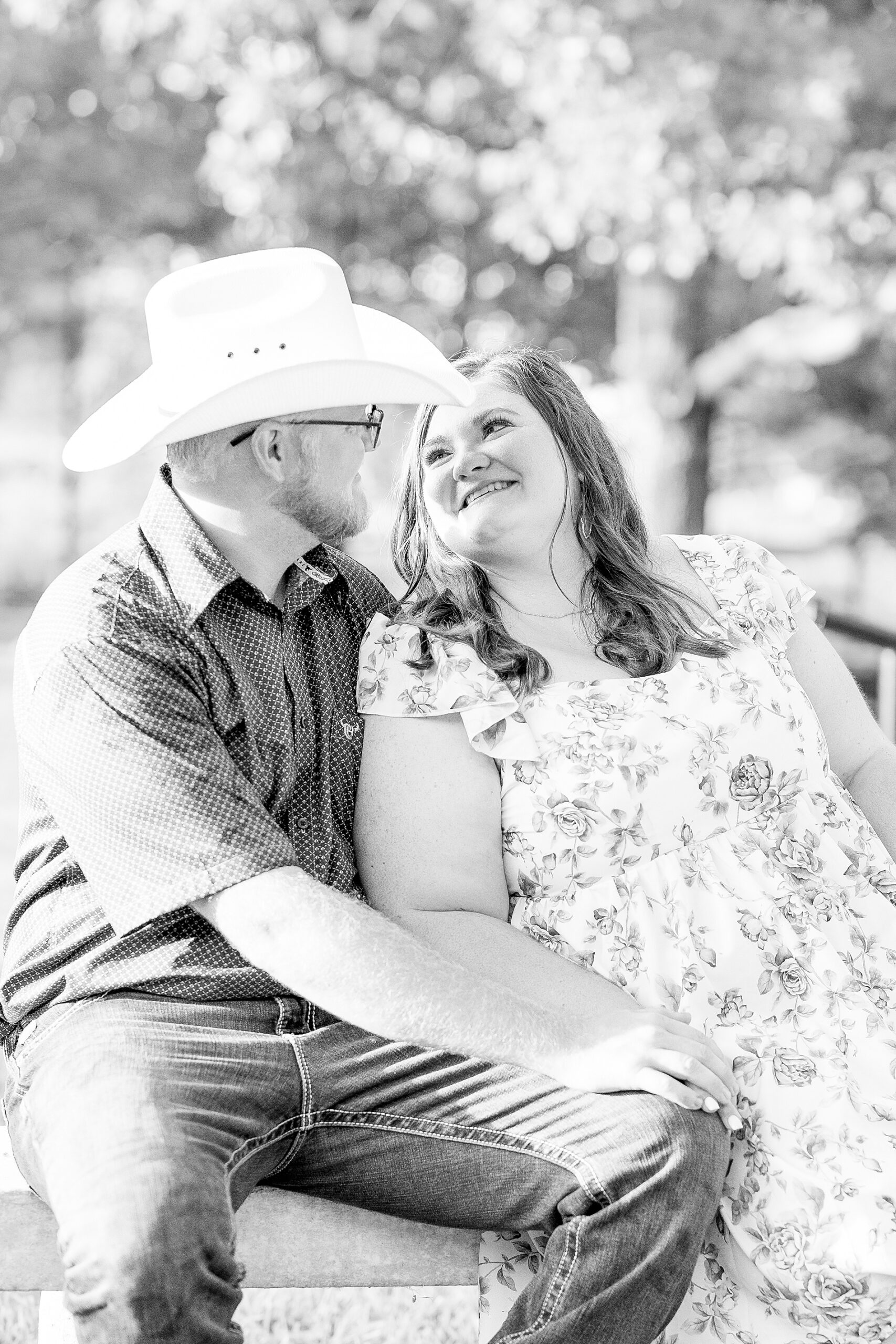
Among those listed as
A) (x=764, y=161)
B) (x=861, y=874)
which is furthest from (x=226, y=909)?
(x=764, y=161)

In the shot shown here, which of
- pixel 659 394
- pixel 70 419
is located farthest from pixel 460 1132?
pixel 70 419

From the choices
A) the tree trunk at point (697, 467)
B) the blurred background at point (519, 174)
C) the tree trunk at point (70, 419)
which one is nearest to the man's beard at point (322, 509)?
the blurred background at point (519, 174)

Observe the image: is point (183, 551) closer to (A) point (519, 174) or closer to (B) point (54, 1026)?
(B) point (54, 1026)

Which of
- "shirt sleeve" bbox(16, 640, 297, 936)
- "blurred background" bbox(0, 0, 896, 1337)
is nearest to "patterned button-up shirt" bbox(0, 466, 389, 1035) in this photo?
"shirt sleeve" bbox(16, 640, 297, 936)

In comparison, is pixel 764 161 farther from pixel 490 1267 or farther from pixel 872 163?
pixel 490 1267

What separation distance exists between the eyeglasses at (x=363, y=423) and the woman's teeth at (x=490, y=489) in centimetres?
26

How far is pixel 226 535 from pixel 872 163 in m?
6.01

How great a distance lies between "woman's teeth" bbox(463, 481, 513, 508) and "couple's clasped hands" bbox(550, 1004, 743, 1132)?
1.07 meters

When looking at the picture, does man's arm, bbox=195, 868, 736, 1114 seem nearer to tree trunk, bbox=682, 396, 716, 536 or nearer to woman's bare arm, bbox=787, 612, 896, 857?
woman's bare arm, bbox=787, 612, 896, 857

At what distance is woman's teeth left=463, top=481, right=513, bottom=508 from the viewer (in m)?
2.76

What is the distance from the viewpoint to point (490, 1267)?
220 centimetres

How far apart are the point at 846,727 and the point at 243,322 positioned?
143 cm

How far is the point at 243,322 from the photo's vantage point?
2.34 m

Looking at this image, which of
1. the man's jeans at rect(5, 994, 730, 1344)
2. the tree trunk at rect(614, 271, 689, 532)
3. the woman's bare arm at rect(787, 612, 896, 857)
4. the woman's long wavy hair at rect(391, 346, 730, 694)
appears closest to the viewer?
the man's jeans at rect(5, 994, 730, 1344)
